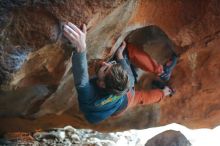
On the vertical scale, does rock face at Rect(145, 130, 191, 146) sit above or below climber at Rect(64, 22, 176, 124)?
above

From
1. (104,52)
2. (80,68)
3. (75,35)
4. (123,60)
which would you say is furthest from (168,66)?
(75,35)

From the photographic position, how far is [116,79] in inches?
130

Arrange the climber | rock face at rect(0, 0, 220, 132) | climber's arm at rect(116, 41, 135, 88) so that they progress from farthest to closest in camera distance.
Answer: climber's arm at rect(116, 41, 135, 88), the climber, rock face at rect(0, 0, 220, 132)

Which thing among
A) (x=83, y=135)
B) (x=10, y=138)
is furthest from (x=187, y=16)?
(x=83, y=135)

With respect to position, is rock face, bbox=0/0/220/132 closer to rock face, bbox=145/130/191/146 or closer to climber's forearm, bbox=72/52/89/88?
climber's forearm, bbox=72/52/89/88

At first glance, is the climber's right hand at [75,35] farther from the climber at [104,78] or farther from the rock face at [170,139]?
the rock face at [170,139]

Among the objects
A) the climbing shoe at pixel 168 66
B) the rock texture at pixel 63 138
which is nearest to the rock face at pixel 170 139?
the rock texture at pixel 63 138

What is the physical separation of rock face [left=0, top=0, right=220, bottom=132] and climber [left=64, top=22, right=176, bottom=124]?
15 cm

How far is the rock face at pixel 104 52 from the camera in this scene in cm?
300

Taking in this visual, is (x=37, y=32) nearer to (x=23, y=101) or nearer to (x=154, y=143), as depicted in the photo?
(x=23, y=101)

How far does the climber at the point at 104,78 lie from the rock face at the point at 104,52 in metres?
0.15

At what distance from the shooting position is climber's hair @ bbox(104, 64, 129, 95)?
10.8ft

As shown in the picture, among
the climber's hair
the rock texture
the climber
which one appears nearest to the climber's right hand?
Answer: the climber

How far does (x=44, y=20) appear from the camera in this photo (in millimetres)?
2998
